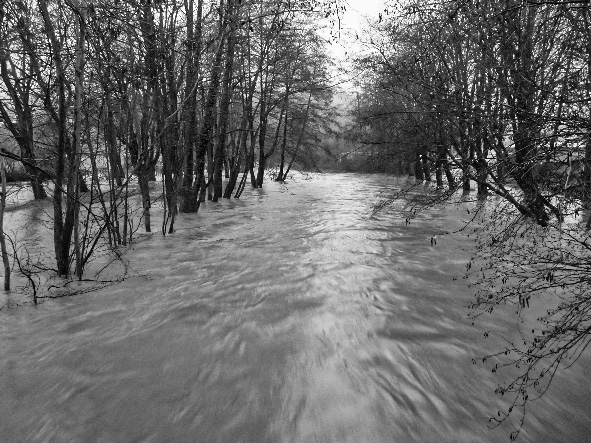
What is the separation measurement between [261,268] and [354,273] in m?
1.57

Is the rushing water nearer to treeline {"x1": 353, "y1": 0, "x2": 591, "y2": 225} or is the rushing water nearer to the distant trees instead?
the distant trees

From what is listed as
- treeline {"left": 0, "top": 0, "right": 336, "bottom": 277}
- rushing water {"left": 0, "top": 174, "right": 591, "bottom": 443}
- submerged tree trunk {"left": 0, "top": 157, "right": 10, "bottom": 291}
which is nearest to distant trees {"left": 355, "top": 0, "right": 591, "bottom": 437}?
rushing water {"left": 0, "top": 174, "right": 591, "bottom": 443}

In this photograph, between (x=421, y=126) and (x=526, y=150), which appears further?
(x=421, y=126)

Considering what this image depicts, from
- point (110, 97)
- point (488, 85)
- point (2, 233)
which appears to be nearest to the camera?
point (2, 233)

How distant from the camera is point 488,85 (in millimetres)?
8758

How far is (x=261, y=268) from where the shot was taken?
689 centimetres

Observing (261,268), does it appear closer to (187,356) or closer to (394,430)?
(187,356)

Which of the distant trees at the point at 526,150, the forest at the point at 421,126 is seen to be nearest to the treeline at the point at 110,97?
the forest at the point at 421,126

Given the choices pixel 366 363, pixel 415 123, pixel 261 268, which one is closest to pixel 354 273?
pixel 261 268

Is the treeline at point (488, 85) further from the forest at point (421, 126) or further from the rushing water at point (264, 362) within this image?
the rushing water at point (264, 362)

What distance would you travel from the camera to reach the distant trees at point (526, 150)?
3.08 metres

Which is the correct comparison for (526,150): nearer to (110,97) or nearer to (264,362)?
(264,362)

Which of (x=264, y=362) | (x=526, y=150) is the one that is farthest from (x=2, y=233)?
(x=526, y=150)

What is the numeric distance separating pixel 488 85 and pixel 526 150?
12.5 ft
